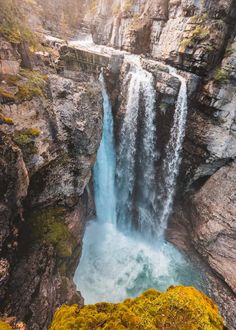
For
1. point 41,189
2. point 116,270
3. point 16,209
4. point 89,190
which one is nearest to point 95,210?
point 89,190

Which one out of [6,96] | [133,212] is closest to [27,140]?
[6,96]

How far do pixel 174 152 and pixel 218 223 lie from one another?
15.8ft

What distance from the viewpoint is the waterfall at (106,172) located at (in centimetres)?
1316

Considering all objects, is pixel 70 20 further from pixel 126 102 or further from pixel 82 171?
pixel 82 171

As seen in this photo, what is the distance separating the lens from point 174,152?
44.8 feet

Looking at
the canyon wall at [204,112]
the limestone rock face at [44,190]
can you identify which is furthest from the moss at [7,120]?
the canyon wall at [204,112]

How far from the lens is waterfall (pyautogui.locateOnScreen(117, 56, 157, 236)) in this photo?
496 inches

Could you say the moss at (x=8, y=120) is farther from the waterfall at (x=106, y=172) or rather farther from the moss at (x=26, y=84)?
the waterfall at (x=106, y=172)

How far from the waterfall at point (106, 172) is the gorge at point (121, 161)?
70 mm

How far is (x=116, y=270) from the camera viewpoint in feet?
39.8

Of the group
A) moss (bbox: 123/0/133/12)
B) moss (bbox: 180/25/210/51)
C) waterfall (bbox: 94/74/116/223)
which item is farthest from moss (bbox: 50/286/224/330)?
moss (bbox: 123/0/133/12)

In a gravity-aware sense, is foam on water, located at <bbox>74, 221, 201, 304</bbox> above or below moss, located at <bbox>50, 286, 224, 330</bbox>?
below

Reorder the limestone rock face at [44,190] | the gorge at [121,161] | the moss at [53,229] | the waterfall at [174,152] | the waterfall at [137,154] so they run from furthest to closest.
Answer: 1. the waterfall at [174,152]
2. the waterfall at [137,154]
3. the moss at [53,229]
4. the gorge at [121,161]
5. the limestone rock face at [44,190]

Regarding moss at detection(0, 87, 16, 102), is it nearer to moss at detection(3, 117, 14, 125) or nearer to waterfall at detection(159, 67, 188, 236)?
moss at detection(3, 117, 14, 125)
